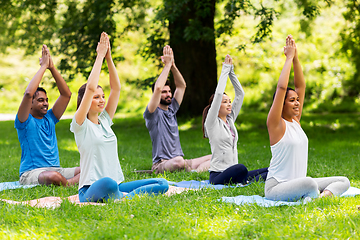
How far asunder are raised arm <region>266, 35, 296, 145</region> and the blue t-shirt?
131 inches

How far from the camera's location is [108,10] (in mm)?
12031

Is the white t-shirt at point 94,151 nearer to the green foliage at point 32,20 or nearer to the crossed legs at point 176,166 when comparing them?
the crossed legs at point 176,166

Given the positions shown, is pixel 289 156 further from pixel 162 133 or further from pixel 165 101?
pixel 165 101

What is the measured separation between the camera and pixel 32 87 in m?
5.13

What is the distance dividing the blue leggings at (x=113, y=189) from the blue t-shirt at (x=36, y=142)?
65.2 inches

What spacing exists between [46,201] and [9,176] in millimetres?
2345

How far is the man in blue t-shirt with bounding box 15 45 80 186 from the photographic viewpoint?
5.37m

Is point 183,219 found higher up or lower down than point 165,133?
lower down

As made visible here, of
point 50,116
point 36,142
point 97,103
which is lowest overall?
point 36,142

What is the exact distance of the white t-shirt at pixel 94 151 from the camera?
13.5 feet

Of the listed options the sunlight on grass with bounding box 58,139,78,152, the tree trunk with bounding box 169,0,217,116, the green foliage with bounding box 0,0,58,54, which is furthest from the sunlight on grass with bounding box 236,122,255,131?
the green foliage with bounding box 0,0,58,54

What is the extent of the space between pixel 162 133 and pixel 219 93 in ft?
5.47

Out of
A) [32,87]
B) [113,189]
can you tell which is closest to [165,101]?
[32,87]

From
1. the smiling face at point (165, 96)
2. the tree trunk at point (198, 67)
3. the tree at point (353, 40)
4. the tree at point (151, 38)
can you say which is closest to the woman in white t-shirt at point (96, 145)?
the smiling face at point (165, 96)
